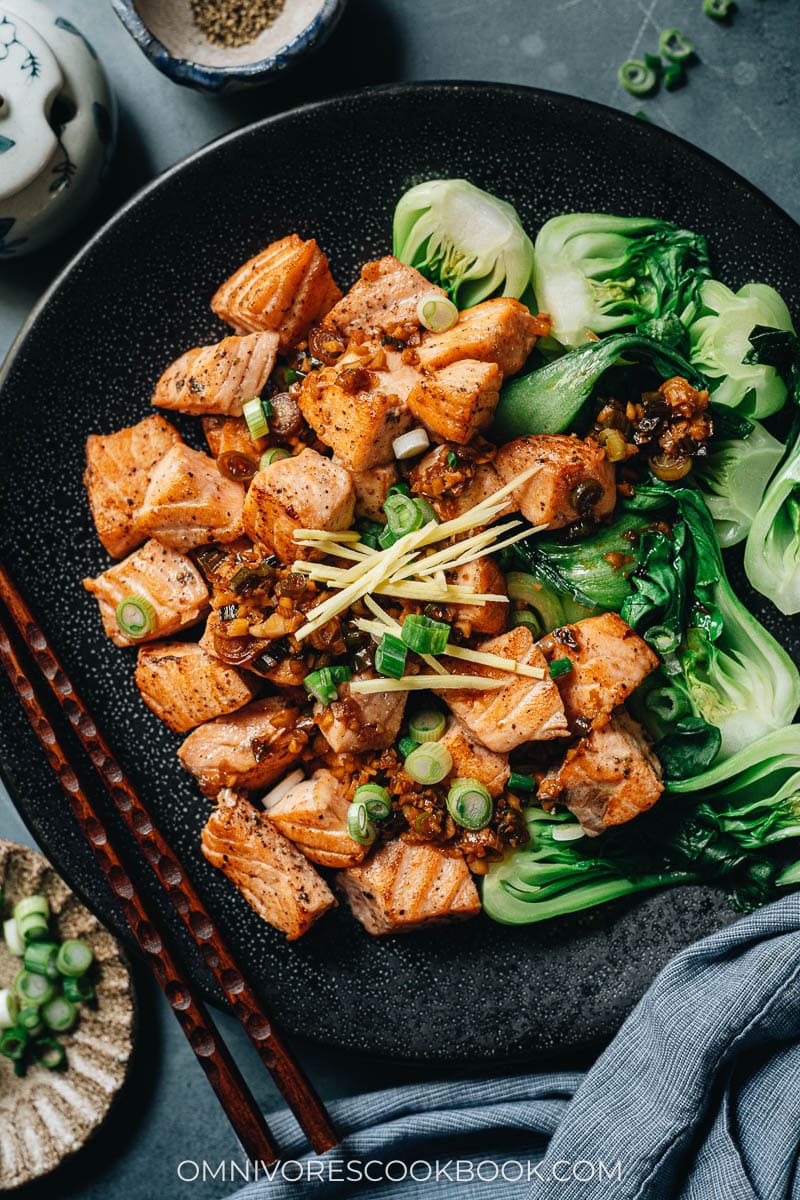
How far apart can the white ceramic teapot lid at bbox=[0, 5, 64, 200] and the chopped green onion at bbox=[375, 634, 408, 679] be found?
6.85ft

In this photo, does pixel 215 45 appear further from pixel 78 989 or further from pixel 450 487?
pixel 78 989

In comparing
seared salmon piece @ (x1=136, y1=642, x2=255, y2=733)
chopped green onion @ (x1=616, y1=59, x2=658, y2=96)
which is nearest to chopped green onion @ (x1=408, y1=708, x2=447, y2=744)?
seared salmon piece @ (x1=136, y1=642, x2=255, y2=733)

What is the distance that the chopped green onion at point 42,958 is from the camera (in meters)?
3.94

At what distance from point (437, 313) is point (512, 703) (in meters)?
1.40

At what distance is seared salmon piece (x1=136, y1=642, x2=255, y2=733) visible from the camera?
3.61m

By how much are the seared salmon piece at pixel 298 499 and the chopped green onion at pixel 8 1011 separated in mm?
2163

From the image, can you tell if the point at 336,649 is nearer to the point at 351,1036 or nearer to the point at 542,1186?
the point at 351,1036

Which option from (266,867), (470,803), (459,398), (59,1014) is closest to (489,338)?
(459,398)

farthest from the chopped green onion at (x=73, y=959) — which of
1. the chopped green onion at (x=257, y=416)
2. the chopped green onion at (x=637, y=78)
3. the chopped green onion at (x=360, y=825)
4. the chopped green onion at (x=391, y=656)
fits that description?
the chopped green onion at (x=637, y=78)

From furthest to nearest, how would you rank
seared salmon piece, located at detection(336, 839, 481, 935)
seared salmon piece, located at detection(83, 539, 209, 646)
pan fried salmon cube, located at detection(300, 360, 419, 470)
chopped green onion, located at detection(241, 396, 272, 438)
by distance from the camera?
1. seared salmon piece, located at detection(83, 539, 209, 646)
2. chopped green onion, located at detection(241, 396, 272, 438)
3. seared salmon piece, located at detection(336, 839, 481, 935)
4. pan fried salmon cube, located at detection(300, 360, 419, 470)

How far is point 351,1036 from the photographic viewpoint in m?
3.68

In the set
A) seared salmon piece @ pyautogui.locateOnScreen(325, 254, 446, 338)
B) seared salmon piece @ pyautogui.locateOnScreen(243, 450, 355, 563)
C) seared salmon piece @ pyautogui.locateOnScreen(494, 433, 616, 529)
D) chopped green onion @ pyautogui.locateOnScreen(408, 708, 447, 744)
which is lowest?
chopped green onion @ pyautogui.locateOnScreen(408, 708, 447, 744)

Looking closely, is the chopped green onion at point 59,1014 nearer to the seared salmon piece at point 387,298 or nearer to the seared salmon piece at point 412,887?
the seared salmon piece at point 412,887

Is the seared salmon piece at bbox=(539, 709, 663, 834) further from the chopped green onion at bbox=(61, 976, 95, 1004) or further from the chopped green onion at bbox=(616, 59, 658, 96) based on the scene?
the chopped green onion at bbox=(616, 59, 658, 96)
